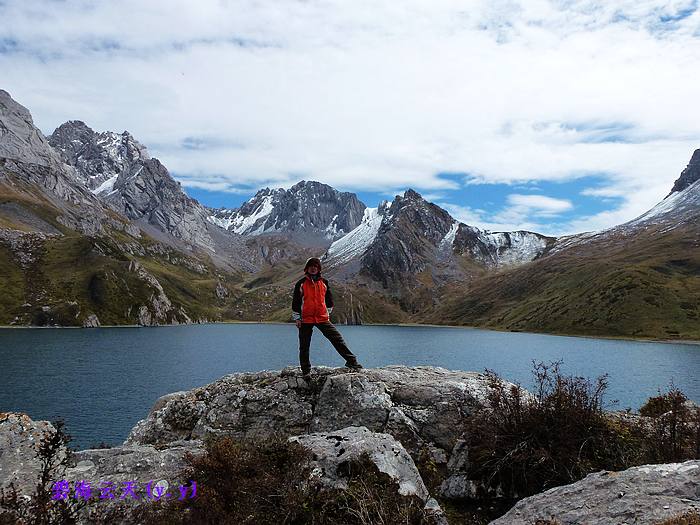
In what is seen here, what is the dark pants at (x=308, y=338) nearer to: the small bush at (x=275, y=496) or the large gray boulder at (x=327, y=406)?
the large gray boulder at (x=327, y=406)

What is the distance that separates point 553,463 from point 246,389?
1020 cm

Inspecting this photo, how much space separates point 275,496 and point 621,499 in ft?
18.4

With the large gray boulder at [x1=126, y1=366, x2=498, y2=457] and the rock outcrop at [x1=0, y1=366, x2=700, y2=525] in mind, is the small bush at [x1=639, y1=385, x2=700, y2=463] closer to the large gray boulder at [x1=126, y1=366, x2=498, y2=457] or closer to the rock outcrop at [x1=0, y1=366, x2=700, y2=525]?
the rock outcrop at [x1=0, y1=366, x2=700, y2=525]

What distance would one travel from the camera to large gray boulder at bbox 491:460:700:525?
6250mm

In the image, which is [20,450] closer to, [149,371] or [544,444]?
[544,444]

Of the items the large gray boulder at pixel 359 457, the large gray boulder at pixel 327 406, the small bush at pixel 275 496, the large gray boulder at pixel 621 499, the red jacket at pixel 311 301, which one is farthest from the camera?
the red jacket at pixel 311 301

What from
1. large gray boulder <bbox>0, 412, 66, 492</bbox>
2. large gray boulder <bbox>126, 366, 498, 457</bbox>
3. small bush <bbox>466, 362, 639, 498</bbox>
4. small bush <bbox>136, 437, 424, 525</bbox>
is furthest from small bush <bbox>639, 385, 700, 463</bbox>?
large gray boulder <bbox>0, 412, 66, 492</bbox>

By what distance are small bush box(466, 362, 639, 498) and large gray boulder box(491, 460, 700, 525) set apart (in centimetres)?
192

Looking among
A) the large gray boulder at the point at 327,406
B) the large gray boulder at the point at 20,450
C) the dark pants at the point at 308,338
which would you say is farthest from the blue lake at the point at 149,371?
the dark pants at the point at 308,338

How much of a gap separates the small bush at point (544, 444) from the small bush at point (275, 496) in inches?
114

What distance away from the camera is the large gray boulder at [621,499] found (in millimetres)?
6250

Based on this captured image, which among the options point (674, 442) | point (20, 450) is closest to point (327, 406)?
point (20, 450)

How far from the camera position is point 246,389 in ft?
51.5

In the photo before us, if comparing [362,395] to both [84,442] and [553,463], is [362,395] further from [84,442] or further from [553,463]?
[84,442]
